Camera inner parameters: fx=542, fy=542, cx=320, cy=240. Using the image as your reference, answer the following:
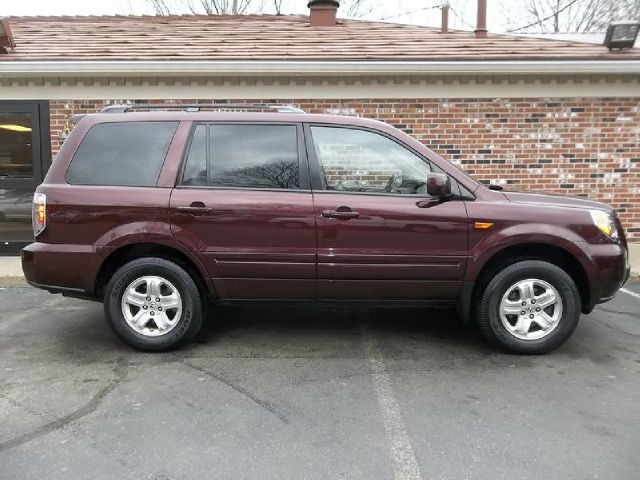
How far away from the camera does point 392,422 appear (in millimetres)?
3094

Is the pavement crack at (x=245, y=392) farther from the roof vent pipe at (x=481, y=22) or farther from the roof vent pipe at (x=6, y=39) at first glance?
the roof vent pipe at (x=481, y=22)

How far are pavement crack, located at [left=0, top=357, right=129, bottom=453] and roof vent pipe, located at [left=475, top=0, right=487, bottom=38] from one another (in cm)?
812

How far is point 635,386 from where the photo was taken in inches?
142

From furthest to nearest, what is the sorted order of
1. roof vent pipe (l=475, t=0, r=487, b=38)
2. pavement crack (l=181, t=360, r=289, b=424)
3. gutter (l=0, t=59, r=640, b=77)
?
roof vent pipe (l=475, t=0, r=487, b=38)
gutter (l=0, t=59, r=640, b=77)
pavement crack (l=181, t=360, r=289, b=424)

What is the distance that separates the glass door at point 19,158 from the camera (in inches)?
305

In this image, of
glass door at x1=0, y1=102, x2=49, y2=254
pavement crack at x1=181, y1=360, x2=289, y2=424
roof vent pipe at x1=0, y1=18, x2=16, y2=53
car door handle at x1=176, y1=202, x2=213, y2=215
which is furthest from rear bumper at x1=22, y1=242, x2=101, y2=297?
roof vent pipe at x1=0, y1=18, x2=16, y2=53

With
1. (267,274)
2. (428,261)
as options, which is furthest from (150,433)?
(428,261)

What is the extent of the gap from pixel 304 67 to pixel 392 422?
558 cm

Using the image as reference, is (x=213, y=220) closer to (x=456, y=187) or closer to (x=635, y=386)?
(x=456, y=187)

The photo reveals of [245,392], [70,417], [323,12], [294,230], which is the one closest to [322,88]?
[323,12]

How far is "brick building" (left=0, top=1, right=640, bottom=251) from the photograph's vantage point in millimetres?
7543

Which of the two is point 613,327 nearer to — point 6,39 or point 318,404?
point 318,404

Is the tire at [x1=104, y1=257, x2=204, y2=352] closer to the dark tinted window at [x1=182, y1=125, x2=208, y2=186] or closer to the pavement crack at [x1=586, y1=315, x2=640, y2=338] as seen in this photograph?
the dark tinted window at [x1=182, y1=125, x2=208, y2=186]

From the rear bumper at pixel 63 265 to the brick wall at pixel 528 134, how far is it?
14.1 feet
